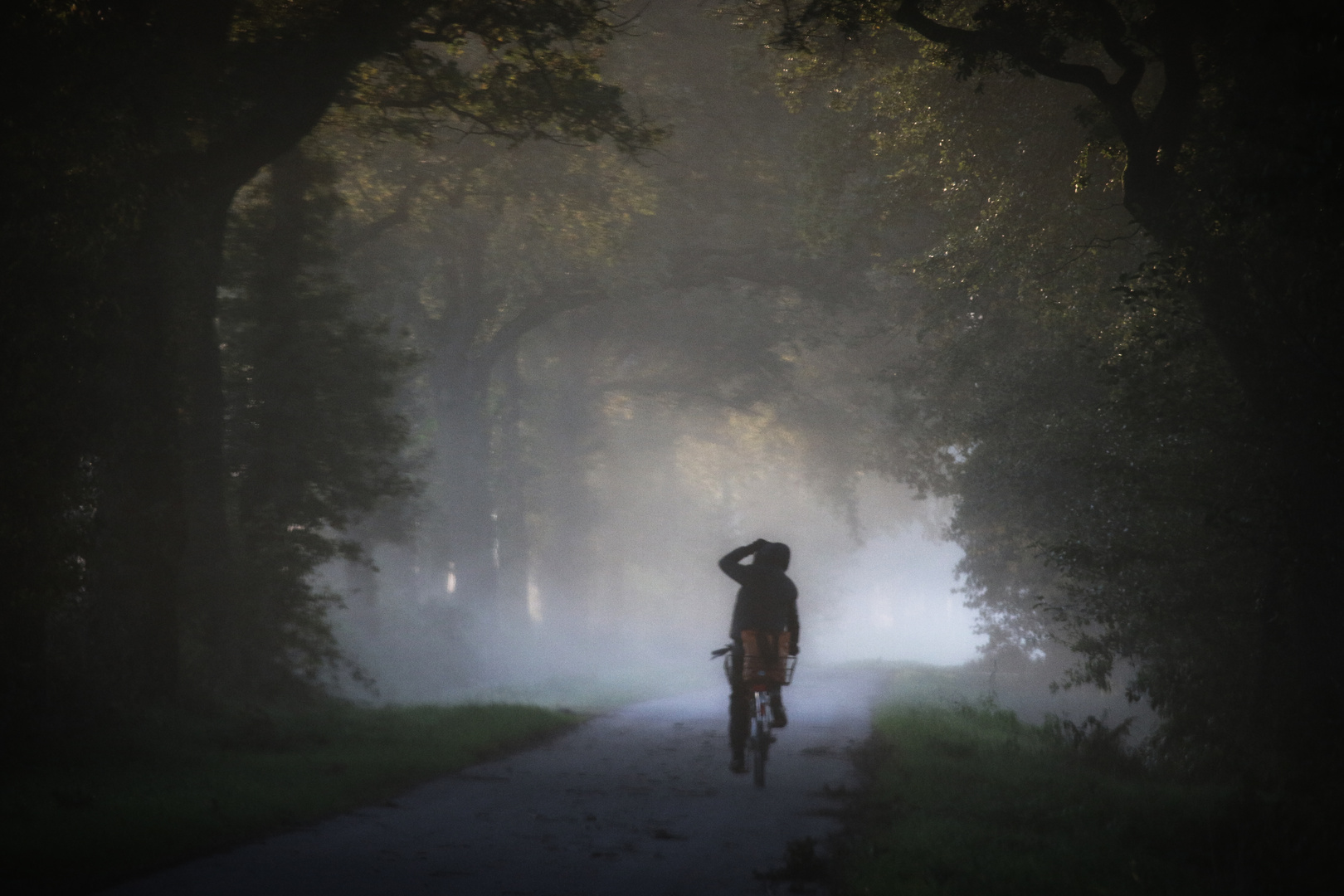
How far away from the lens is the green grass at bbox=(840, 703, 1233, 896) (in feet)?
22.2

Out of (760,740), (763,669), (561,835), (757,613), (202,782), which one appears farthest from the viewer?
(757,613)

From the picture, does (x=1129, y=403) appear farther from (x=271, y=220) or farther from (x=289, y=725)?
(x=271, y=220)

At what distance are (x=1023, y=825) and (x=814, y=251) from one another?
19027mm

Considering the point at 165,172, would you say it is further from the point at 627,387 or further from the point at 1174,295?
the point at 627,387

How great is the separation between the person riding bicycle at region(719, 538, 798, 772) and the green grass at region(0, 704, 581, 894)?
2903 mm

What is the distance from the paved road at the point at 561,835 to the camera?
6.22m

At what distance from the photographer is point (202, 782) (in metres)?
9.09

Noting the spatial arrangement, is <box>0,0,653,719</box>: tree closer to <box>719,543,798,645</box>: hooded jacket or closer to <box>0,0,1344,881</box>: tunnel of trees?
<box>0,0,1344,881</box>: tunnel of trees

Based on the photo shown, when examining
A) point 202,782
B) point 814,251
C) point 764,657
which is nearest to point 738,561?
point 764,657

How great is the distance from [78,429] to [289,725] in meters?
4.29

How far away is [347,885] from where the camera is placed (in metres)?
6.04

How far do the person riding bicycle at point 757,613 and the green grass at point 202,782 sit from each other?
2903 millimetres

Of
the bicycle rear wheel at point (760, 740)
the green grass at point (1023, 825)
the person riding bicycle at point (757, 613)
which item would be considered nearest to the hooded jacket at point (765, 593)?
the person riding bicycle at point (757, 613)

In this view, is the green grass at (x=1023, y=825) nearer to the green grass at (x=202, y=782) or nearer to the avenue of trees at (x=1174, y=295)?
the avenue of trees at (x=1174, y=295)
